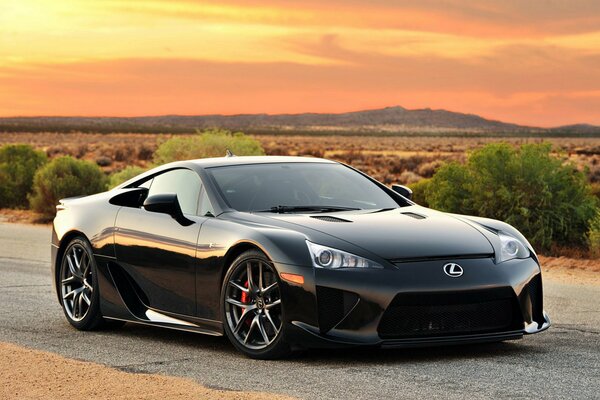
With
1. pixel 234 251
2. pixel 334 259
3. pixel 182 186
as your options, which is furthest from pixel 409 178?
pixel 334 259

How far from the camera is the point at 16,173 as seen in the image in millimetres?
34188

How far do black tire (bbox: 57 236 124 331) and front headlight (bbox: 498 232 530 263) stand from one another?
3.67m

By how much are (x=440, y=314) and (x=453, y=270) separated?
325 millimetres

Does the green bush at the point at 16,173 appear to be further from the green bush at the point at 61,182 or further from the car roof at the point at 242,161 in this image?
the car roof at the point at 242,161

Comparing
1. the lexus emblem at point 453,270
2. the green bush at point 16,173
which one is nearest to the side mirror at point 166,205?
the lexus emblem at point 453,270

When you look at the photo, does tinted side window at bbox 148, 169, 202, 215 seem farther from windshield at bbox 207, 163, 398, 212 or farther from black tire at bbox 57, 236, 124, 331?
black tire at bbox 57, 236, 124, 331

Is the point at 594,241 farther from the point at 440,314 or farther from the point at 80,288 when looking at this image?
the point at 440,314

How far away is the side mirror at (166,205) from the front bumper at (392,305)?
1.41m

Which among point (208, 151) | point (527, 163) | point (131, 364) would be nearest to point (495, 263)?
point (131, 364)

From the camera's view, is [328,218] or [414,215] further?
[414,215]

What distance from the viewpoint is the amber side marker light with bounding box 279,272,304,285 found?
7.86 m

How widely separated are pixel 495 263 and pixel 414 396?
1696 mm

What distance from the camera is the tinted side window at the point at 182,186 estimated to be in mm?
9312

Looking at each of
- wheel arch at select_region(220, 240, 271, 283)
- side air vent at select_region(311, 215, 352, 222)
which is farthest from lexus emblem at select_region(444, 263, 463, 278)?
wheel arch at select_region(220, 240, 271, 283)
